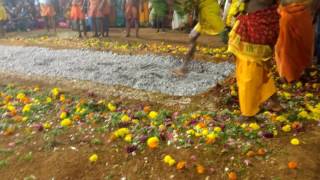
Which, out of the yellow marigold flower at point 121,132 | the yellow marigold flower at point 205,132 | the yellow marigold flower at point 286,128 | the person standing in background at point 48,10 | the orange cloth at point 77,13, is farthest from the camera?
the person standing in background at point 48,10

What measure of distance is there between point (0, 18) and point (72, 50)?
6676 millimetres

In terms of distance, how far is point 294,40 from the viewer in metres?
7.40

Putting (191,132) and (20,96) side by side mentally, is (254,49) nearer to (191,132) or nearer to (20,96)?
(191,132)

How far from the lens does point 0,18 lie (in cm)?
1739

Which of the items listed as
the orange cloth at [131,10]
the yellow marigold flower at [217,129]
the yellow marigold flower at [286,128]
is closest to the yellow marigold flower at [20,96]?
the yellow marigold flower at [217,129]

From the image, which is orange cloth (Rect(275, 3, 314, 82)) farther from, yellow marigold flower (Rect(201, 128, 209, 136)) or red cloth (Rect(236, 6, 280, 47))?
yellow marigold flower (Rect(201, 128, 209, 136))

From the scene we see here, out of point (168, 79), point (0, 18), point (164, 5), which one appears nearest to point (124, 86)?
point (168, 79)

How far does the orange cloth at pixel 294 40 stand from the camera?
7285mm

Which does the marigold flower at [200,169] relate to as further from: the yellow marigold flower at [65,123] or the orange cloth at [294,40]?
the orange cloth at [294,40]

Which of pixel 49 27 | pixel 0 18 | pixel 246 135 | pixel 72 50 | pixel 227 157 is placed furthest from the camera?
pixel 49 27

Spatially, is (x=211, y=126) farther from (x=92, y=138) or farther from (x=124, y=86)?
(x=124, y=86)

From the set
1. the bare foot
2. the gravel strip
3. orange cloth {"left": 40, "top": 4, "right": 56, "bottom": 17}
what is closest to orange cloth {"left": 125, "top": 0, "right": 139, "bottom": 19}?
orange cloth {"left": 40, "top": 4, "right": 56, "bottom": 17}

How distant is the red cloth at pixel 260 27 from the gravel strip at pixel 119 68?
2.13 metres

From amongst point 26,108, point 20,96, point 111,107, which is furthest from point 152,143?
point 20,96
